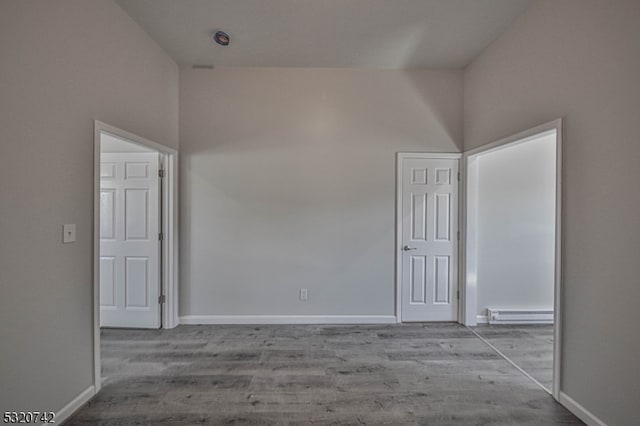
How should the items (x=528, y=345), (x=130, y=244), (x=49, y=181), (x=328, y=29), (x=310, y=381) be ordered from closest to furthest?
(x=49, y=181), (x=310, y=381), (x=328, y=29), (x=528, y=345), (x=130, y=244)

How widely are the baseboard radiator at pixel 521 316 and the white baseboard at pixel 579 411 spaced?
4.58 feet

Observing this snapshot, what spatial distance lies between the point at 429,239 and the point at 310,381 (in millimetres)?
2099

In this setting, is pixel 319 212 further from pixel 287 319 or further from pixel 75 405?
pixel 75 405

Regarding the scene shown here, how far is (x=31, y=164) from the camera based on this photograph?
1635mm

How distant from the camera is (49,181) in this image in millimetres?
1746

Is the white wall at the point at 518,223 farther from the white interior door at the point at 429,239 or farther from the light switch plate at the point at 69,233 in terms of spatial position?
the light switch plate at the point at 69,233

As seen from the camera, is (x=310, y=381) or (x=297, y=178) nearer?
(x=310, y=381)

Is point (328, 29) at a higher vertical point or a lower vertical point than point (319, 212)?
higher

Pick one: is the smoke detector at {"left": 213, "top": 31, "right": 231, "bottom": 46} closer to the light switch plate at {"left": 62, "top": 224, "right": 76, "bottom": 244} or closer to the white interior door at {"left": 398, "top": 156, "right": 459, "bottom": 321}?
the light switch plate at {"left": 62, "top": 224, "right": 76, "bottom": 244}

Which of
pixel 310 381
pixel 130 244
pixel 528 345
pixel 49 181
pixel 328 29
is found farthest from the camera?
pixel 130 244

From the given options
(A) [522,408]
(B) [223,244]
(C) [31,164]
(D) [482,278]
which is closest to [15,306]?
(C) [31,164]

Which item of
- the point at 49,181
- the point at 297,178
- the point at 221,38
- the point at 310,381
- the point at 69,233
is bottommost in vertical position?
the point at 310,381

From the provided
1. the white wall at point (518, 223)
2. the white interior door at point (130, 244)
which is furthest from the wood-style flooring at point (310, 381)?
the white wall at point (518, 223)

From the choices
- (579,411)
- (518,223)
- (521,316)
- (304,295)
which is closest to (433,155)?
(518,223)
